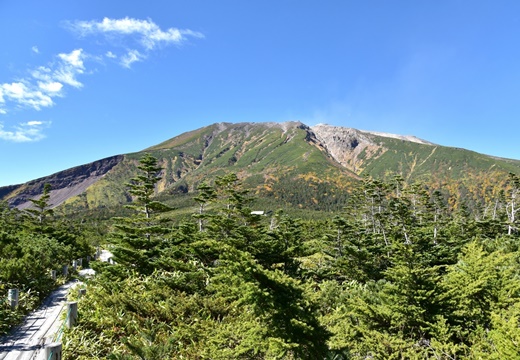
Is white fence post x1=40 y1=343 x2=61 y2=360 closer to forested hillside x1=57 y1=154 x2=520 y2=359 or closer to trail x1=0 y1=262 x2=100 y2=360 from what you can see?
forested hillside x1=57 y1=154 x2=520 y2=359

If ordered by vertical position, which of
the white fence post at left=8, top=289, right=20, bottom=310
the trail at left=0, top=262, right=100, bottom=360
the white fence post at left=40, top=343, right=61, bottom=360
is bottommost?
the trail at left=0, top=262, right=100, bottom=360

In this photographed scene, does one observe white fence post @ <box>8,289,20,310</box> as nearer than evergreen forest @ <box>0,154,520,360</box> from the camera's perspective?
No

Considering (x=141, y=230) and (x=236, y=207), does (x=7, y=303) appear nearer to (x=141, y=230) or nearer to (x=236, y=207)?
(x=141, y=230)

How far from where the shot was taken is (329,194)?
147375 mm

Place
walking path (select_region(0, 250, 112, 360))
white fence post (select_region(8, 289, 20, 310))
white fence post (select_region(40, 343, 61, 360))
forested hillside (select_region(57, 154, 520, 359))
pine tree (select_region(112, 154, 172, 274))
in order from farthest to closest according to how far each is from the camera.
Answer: pine tree (select_region(112, 154, 172, 274)), white fence post (select_region(8, 289, 20, 310)), walking path (select_region(0, 250, 112, 360)), forested hillside (select_region(57, 154, 520, 359)), white fence post (select_region(40, 343, 61, 360))

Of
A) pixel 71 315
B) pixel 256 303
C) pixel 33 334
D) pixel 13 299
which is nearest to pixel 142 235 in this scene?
pixel 13 299

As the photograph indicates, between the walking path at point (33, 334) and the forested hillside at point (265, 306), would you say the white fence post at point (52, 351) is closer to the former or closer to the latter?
the forested hillside at point (265, 306)

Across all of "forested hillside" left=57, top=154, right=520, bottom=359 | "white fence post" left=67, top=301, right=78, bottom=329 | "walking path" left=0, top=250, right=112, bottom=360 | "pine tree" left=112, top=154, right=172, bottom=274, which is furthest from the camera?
"pine tree" left=112, top=154, right=172, bottom=274

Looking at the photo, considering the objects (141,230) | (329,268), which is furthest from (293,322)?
(329,268)

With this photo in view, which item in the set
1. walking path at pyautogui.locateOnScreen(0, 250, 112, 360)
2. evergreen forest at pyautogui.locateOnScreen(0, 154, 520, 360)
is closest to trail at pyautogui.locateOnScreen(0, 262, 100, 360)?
walking path at pyautogui.locateOnScreen(0, 250, 112, 360)

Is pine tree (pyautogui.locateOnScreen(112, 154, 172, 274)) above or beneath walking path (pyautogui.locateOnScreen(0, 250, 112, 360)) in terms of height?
above

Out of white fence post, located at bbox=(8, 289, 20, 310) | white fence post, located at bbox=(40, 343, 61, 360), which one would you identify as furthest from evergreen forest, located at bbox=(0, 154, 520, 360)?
white fence post, located at bbox=(40, 343, 61, 360)

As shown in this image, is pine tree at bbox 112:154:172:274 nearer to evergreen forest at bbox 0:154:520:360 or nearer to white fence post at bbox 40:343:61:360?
evergreen forest at bbox 0:154:520:360

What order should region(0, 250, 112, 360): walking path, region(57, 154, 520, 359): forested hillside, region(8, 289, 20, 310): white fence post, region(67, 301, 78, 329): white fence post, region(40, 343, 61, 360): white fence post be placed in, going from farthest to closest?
region(8, 289, 20, 310): white fence post
region(67, 301, 78, 329): white fence post
region(0, 250, 112, 360): walking path
region(57, 154, 520, 359): forested hillside
region(40, 343, 61, 360): white fence post
